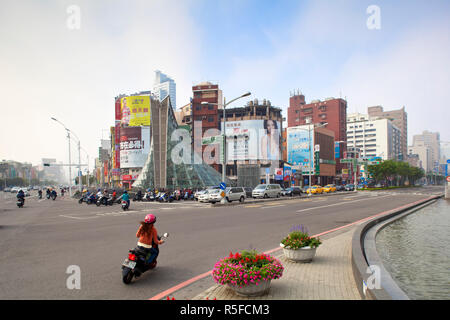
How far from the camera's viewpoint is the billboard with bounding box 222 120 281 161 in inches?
2982

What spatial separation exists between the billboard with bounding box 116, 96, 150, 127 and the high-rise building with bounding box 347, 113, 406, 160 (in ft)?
332

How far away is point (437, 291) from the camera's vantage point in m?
5.53

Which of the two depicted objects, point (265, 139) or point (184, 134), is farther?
point (265, 139)

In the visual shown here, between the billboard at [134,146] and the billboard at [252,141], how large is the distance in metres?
22.5

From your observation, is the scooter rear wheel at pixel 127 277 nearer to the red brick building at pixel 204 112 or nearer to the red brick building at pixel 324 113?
the red brick building at pixel 204 112

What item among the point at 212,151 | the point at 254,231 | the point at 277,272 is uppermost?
the point at 212,151

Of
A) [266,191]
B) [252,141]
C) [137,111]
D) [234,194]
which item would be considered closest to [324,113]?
[252,141]

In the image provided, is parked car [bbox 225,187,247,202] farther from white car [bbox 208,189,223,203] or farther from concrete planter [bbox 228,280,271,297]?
concrete planter [bbox 228,280,271,297]

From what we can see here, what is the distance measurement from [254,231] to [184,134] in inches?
1822
